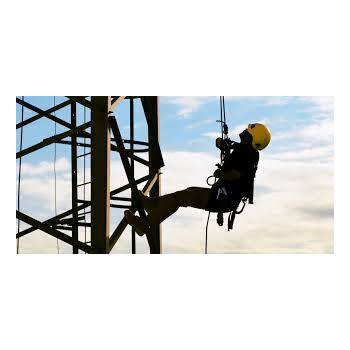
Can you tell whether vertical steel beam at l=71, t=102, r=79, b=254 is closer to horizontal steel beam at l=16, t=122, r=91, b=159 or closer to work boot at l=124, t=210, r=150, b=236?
work boot at l=124, t=210, r=150, b=236

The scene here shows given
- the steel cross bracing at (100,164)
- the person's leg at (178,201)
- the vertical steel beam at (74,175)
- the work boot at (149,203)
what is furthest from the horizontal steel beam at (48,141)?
the vertical steel beam at (74,175)

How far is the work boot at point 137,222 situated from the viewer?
28.7 ft

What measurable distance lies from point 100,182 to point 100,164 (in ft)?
0.78

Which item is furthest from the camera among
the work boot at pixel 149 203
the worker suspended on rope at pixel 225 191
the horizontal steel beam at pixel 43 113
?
the horizontal steel beam at pixel 43 113

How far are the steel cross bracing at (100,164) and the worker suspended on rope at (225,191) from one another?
0.22 m

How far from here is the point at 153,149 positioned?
11117 millimetres

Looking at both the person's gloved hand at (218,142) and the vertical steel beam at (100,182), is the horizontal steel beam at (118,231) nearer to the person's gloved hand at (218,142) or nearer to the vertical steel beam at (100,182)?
the vertical steel beam at (100,182)

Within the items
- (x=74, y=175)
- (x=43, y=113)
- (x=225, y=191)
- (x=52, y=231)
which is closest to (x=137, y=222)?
(x=52, y=231)

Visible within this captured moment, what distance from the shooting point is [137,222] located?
877 cm

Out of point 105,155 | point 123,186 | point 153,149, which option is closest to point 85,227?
point 123,186

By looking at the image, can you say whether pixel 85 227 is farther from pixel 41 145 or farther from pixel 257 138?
pixel 257 138

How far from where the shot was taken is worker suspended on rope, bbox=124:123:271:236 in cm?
846

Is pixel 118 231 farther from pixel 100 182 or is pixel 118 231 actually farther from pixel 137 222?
pixel 100 182

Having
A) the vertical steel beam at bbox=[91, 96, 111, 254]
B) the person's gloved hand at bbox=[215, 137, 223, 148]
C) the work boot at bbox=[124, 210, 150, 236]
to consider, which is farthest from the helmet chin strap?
the vertical steel beam at bbox=[91, 96, 111, 254]
